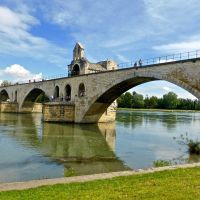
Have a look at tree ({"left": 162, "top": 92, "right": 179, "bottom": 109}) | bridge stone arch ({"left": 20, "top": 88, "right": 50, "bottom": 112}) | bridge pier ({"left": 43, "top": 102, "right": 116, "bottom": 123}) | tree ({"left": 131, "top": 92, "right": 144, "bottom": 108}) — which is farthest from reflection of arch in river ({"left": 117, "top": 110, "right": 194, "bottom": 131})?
tree ({"left": 162, "top": 92, "right": 179, "bottom": 109})

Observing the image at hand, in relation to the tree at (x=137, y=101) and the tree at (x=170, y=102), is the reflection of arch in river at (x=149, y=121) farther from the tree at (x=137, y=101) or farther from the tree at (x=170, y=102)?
the tree at (x=170, y=102)

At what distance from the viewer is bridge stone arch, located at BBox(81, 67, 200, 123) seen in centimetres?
2788

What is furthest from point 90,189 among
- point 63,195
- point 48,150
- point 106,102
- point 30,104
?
point 30,104

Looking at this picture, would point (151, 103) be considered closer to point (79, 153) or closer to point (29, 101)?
point (29, 101)

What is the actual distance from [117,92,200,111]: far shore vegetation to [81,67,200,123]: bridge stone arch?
2784 inches

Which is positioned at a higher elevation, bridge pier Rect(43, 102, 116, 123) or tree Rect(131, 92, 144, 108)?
tree Rect(131, 92, 144, 108)

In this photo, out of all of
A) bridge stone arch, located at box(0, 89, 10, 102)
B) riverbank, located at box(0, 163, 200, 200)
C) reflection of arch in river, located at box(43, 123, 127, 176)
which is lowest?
reflection of arch in river, located at box(43, 123, 127, 176)

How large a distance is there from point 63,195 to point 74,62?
152ft

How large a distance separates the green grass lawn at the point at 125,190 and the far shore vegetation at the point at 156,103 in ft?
341

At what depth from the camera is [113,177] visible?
887 cm

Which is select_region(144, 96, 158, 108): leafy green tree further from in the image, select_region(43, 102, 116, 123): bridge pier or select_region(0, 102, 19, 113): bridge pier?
select_region(43, 102, 116, 123): bridge pier

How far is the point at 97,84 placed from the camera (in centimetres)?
3984

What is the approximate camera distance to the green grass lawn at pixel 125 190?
701 cm

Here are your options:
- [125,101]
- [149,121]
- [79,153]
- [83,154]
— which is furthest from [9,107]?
[125,101]
